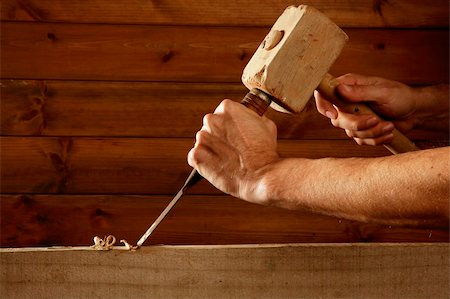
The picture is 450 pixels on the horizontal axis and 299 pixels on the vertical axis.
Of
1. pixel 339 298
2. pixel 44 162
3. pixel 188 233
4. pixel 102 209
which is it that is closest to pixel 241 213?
pixel 188 233

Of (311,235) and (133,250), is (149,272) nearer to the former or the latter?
(133,250)

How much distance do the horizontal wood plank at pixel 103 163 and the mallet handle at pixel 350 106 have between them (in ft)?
2.01

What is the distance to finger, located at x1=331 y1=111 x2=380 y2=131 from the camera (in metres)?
1.33

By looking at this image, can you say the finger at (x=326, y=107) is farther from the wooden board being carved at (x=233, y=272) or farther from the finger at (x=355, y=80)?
the wooden board being carved at (x=233, y=272)

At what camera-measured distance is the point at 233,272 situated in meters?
0.97

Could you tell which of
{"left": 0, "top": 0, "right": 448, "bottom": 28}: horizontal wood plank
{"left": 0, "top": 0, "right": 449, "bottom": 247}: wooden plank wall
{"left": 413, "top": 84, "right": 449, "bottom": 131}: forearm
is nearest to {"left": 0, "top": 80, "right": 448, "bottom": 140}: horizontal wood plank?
{"left": 0, "top": 0, "right": 449, "bottom": 247}: wooden plank wall

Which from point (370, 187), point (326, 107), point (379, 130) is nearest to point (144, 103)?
point (326, 107)

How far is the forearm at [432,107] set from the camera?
4.82 feet

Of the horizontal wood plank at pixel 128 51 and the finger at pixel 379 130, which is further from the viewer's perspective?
the horizontal wood plank at pixel 128 51

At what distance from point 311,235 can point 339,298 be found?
1.02m

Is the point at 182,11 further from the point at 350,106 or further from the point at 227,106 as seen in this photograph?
the point at 227,106

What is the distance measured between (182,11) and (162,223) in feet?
2.09

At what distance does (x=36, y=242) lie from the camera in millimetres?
1962

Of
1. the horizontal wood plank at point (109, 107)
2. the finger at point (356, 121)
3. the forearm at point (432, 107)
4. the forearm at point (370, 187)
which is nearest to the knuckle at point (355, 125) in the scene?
the finger at point (356, 121)
